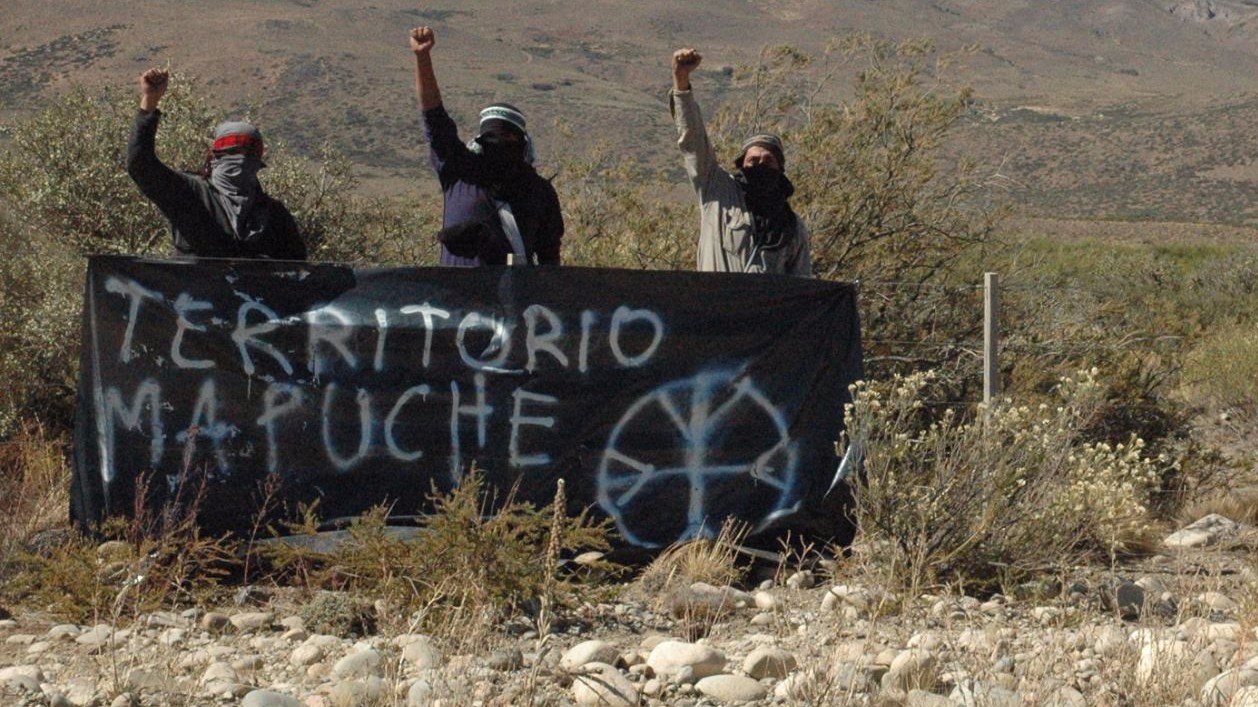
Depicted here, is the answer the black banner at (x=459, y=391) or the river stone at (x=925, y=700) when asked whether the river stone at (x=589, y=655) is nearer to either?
the river stone at (x=925, y=700)

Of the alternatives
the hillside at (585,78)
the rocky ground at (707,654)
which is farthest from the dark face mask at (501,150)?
the hillside at (585,78)

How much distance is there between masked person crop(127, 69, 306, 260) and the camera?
6.65 metres

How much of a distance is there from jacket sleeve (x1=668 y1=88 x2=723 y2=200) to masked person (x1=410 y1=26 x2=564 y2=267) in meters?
0.67

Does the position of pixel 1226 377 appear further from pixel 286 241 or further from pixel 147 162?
pixel 147 162

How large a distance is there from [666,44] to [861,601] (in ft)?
432

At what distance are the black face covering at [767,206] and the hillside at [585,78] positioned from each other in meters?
2.57

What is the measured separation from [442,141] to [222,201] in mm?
1024

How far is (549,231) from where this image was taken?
7141 mm

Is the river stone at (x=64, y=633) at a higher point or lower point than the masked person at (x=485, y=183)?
lower

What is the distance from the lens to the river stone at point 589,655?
5122mm

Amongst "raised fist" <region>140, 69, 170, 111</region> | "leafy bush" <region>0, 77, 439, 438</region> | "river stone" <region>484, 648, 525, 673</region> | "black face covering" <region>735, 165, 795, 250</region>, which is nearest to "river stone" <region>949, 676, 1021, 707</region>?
"river stone" <region>484, 648, 525, 673</region>

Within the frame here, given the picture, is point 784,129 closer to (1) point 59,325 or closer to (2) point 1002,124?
Result: (1) point 59,325

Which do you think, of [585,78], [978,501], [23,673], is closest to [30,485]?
[23,673]

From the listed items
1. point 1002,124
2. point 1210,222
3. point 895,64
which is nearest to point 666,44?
point 1002,124
